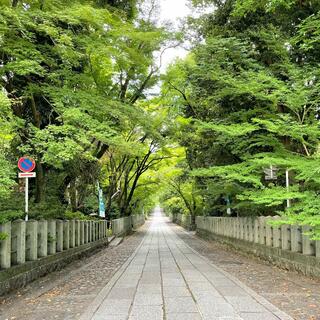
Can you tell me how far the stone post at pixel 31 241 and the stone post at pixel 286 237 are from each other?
6559mm

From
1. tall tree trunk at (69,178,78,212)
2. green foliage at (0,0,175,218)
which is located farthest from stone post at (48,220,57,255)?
tall tree trunk at (69,178,78,212)

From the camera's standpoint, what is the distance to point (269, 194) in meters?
10.2

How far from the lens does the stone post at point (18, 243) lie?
7812 mm

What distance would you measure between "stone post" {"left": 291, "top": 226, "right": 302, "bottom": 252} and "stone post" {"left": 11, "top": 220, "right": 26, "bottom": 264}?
21.7 feet

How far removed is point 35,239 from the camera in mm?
8992

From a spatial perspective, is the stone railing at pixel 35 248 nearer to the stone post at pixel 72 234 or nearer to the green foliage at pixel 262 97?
the stone post at pixel 72 234

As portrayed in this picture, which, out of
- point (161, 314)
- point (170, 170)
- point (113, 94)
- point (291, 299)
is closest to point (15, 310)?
point (161, 314)

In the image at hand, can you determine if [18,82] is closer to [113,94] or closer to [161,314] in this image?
[113,94]

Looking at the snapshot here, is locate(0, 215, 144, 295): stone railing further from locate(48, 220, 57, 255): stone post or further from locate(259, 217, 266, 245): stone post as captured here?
locate(259, 217, 266, 245): stone post

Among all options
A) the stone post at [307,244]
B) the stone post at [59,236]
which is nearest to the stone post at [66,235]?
the stone post at [59,236]

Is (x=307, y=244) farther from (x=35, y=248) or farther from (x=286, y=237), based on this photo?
(x=35, y=248)

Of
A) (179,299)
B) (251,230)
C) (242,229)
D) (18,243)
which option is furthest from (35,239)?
(242,229)

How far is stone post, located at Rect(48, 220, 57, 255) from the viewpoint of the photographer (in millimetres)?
10480

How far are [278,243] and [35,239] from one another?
682 cm
